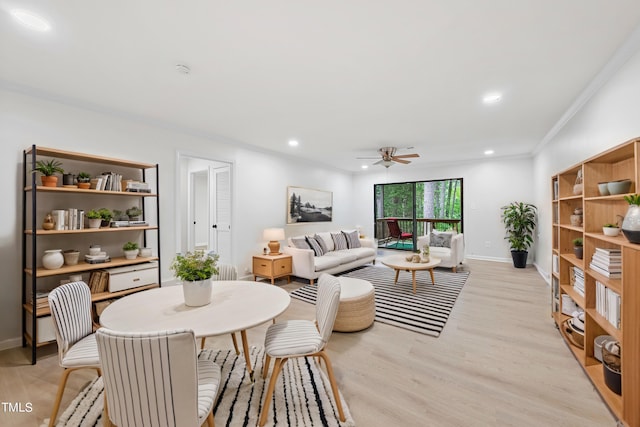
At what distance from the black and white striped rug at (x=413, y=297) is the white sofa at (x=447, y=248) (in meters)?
0.22

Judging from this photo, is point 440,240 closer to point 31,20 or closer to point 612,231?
point 612,231

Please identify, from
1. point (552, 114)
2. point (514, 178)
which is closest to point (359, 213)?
point (514, 178)

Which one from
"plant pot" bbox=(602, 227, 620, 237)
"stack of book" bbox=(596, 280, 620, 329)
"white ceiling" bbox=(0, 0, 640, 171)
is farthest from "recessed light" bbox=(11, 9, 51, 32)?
"stack of book" bbox=(596, 280, 620, 329)

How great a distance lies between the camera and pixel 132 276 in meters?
3.04

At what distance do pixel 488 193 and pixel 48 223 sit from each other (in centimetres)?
752

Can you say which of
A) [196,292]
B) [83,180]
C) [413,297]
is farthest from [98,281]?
[413,297]

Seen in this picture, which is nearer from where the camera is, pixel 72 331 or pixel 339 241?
pixel 72 331

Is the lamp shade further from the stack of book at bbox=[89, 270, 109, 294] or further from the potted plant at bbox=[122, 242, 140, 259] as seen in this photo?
the stack of book at bbox=[89, 270, 109, 294]

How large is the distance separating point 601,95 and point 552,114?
98 cm

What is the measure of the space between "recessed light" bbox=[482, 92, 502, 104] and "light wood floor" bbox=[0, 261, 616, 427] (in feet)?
7.96

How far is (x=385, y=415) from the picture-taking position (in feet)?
5.81

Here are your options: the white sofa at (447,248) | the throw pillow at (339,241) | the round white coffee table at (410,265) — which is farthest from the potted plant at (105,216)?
the white sofa at (447,248)

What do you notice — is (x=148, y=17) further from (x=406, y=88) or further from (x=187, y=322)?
(x=406, y=88)

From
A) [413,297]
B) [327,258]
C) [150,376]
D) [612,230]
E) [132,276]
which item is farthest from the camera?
[327,258]
